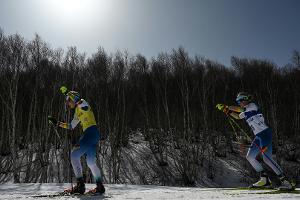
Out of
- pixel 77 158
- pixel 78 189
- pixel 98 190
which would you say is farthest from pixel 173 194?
pixel 77 158

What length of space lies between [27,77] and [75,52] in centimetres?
422

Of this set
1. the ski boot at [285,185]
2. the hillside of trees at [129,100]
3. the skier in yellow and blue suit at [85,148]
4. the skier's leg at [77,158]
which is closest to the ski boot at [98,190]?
the skier in yellow and blue suit at [85,148]

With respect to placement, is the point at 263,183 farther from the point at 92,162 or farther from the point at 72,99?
the point at 72,99

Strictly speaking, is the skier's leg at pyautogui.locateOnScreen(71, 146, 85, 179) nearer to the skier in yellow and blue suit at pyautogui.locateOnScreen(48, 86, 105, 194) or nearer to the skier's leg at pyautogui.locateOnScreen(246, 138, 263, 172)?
the skier in yellow and blue suit at pyautogui.locateOnScreen(48, 86, 105, 194)

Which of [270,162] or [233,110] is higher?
[233,110]

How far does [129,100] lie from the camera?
30.5 m

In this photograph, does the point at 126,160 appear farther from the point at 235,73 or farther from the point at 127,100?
the point at 235,73

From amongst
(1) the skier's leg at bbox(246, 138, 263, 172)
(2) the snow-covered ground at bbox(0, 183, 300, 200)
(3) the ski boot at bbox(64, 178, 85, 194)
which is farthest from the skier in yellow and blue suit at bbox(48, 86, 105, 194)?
(1) the skier's leg at bbox(246, 138, 263, 172)

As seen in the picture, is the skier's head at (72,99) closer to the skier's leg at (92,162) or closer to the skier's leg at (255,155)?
the skier's leg at (92,162)

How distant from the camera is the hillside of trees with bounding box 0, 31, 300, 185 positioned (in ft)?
79.7

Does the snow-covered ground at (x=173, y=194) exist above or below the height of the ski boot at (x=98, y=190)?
below

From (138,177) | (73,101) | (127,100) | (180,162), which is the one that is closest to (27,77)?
(127,100)

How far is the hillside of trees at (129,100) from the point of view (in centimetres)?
2428

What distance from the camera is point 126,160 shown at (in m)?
28.2
